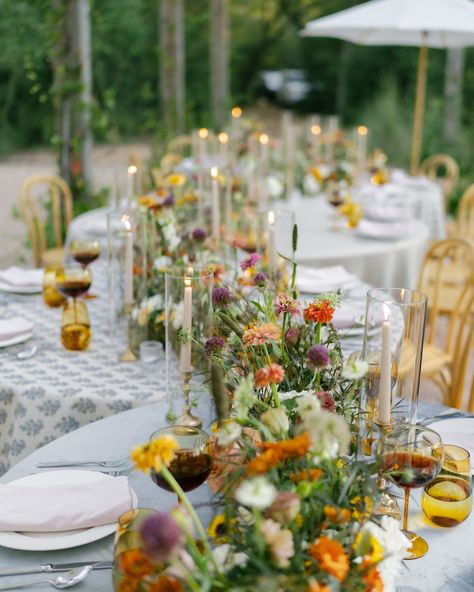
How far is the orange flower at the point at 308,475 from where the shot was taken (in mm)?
875

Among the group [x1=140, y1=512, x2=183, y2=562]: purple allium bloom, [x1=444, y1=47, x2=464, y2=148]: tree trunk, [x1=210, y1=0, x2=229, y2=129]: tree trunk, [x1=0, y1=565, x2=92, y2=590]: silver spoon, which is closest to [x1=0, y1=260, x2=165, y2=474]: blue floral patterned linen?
[x1=0, y1=565, x2=92, y2=590]: silver spoon

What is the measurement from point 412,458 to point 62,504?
520mm

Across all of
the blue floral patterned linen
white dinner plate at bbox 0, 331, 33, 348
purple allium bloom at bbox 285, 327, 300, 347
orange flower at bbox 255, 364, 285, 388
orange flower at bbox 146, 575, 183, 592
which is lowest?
the blue floral patterned linen

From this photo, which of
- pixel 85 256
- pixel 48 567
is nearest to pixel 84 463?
pixel 48 567

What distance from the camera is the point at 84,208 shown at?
5.10 m

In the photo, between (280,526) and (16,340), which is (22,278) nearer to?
(16,340)

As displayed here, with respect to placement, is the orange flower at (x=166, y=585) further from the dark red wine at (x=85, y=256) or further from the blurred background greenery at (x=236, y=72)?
the blurred background greenery at (x=236, y=72)

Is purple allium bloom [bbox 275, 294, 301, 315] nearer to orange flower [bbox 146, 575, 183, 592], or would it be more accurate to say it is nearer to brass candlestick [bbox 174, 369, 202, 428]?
brass candlestick [bbox 174, 369, 202, 428]

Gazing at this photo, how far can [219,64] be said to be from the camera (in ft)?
28.1

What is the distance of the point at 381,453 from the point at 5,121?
942 centimetres

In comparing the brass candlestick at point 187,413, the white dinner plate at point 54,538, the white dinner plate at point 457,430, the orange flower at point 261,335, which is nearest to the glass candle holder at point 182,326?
the brass candlestick at point 187,413

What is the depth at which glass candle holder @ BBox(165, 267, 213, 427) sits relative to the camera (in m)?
1.49

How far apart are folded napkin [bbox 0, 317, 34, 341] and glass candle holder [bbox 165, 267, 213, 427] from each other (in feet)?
1.72

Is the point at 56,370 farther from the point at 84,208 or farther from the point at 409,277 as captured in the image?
the point at 84,208
